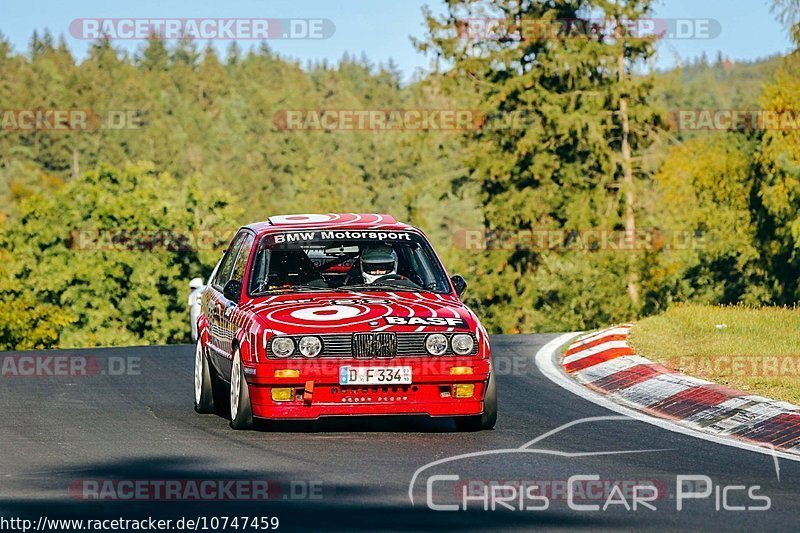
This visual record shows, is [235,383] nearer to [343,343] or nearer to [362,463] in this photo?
[343,343]

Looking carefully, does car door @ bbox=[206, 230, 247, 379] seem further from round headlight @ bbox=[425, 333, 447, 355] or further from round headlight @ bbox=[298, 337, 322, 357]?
round headlight @ bbox=[425, 333, 447, 355]

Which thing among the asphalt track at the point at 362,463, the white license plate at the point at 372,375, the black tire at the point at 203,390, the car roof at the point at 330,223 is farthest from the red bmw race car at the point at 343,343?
the black tire at the point at 203,390

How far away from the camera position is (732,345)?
47.3ft

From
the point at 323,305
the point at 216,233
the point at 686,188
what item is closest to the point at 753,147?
the point at 686,188

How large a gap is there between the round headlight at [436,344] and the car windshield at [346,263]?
3.64 feet

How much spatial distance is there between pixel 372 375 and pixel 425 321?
585 millimetres

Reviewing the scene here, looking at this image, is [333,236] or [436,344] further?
[333,236]

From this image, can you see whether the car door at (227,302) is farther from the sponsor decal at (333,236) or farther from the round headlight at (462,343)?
the round headlight at (462,343)

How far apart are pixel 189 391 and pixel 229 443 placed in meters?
4.04

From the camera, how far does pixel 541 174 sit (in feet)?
181

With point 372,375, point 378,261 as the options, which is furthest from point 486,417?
point 378,261

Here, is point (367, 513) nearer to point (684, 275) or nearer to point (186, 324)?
point (684, 275)

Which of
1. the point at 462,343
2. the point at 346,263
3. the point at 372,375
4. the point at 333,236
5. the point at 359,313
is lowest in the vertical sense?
the point at 372,375

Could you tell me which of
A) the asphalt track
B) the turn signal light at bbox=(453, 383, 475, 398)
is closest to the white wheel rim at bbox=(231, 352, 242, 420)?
the asphalt track
